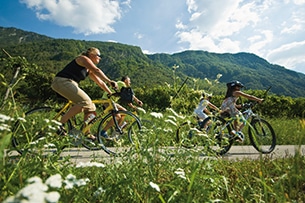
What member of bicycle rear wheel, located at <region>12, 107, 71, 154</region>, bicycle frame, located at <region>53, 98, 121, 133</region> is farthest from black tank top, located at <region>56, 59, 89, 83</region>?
bicycle rear wheel, located at <region>12, 107, 71, 154</region>

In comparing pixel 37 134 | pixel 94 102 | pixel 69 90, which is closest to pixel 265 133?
pixel 94 102

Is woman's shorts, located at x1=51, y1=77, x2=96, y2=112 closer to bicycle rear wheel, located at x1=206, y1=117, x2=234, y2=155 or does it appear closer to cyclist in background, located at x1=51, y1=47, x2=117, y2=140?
cyclist in background, located at x1=51, y1=47, x2=117, y2=140

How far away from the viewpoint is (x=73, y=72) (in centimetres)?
483

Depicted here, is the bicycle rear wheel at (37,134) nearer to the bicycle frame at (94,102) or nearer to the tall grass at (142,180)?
the tall grass at (142,180)

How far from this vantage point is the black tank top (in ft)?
15.7

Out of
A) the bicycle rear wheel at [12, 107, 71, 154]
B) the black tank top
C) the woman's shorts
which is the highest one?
the black tank top

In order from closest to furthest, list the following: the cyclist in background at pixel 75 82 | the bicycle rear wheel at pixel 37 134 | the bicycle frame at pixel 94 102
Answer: the bicycle rear wheel at pixel 37 134
the cyclist in background at pixel 75 82
the bicycle frame at pixel 94 102

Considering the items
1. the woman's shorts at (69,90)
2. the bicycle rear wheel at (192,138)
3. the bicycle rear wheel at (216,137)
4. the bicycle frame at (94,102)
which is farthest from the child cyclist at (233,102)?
the bicycle rear wheel at (192,138)

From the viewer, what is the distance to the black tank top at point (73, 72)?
4.78 m

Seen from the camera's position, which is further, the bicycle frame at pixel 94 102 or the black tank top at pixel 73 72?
the bicycle frame at pixel 94 102

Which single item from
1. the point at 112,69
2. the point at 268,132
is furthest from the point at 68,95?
the point at 112,69

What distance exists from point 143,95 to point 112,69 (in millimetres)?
172120

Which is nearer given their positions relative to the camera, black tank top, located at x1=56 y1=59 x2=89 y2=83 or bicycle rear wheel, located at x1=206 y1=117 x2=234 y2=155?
bicycle rear wheel, located at x1=206 y1=117 x2=234 y2=155

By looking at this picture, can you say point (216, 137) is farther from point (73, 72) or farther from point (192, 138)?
point (73, 72)
